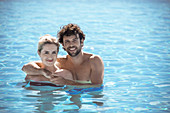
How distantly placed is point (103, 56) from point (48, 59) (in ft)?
10.1

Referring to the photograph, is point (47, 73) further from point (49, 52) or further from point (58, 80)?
point (49, 52)

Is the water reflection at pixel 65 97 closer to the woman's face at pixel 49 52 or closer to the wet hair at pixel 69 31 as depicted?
the woman's face at pixel 49 52

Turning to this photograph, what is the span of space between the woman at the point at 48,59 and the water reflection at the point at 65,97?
21cm

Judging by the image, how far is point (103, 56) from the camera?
7.74 m

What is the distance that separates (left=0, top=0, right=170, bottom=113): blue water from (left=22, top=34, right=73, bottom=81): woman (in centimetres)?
22

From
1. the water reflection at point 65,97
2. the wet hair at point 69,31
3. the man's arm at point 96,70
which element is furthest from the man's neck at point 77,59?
the water reflection at point 65,97

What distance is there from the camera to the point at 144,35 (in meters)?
10.2

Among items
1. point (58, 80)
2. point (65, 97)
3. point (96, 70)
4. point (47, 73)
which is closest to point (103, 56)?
point (96, 70)

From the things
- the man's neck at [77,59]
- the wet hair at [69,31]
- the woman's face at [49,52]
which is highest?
the wet hair at [69,31]

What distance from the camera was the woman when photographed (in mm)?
4846

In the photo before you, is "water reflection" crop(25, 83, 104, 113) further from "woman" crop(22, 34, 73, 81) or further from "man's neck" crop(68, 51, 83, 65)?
"man's neck" crop(68, 51, 83, 65)

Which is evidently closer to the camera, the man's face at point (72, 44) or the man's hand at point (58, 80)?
the man's face at point (72, 44)

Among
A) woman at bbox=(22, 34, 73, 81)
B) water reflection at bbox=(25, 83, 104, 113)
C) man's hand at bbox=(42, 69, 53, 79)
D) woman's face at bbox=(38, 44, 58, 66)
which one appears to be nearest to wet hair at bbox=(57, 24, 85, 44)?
woman at bbox=(22, 34, 73, 81)

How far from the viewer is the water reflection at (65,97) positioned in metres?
4.42
